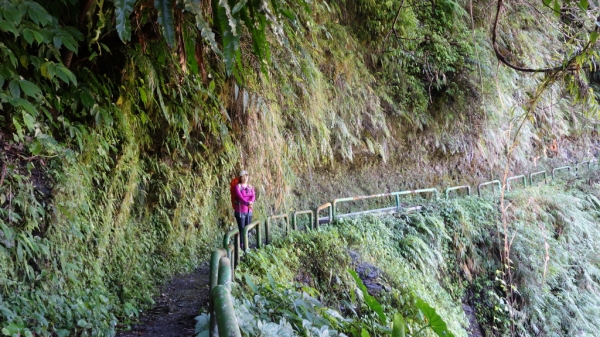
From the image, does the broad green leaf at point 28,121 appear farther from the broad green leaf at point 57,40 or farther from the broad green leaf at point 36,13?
the broad green leaf at point 36,13

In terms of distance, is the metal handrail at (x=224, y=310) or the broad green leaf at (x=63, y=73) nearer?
the metal handrail at (x=224, y=310)

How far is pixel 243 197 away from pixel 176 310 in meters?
2.22

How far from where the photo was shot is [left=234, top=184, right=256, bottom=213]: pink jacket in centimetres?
723

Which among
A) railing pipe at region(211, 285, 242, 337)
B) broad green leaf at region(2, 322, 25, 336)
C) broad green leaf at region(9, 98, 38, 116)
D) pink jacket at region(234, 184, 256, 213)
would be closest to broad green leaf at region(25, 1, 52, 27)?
broad green leaf at region(9, 98, 38, 116)

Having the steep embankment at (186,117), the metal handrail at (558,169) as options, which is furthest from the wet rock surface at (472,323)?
the metal handrail at (558,169)

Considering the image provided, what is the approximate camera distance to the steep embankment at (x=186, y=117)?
12.9 ft

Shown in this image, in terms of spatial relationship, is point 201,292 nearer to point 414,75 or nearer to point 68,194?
point 68,194

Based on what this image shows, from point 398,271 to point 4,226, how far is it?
23.3 feet

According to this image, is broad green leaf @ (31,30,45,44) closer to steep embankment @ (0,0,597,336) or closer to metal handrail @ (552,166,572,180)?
steep embankment @ (0,0,597,336)

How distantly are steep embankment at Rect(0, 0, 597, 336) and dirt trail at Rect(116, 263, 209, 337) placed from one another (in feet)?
0.77

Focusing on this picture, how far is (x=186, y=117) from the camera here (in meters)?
6.38

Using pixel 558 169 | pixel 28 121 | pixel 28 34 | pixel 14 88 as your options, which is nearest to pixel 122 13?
pixel 28 34

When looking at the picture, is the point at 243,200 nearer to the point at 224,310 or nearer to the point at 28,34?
the point at 28,34

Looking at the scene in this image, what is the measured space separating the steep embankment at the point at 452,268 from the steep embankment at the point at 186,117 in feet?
5.76
